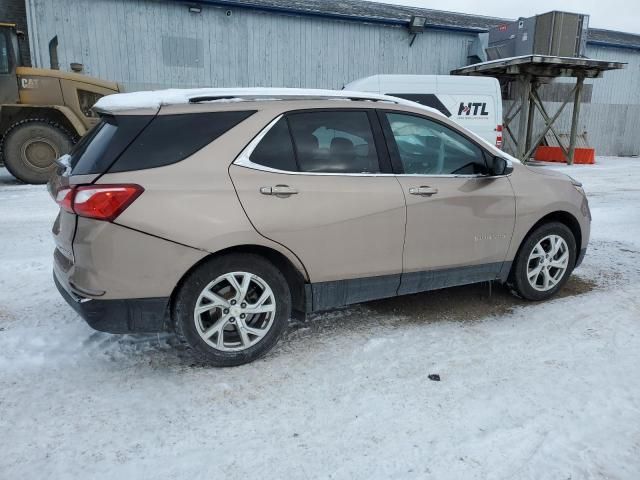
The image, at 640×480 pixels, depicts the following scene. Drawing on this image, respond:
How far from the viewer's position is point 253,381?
9.51 feet

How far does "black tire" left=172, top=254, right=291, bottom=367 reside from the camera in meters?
2.85

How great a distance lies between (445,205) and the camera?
3.52 meters

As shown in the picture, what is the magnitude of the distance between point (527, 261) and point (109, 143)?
321 cm

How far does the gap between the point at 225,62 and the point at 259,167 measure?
13639 mm

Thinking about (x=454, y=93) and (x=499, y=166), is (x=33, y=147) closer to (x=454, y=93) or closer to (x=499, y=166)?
(x=499, y=166)

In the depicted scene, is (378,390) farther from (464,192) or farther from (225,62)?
(225,62)

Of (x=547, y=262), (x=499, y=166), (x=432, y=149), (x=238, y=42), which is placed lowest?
(x=547, y=262)

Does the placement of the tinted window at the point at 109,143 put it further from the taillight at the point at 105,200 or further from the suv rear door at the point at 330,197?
the suv rear door at the point at 330,197

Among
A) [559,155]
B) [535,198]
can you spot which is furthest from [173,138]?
[559,155]

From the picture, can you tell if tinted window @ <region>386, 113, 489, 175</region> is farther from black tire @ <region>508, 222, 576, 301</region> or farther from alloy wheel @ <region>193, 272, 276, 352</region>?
alloy wheel @ <region>193, 272, 276, 352</region>

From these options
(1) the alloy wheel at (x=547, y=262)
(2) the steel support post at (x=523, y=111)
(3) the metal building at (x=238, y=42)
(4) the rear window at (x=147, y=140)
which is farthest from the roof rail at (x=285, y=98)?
(2) the steel support post at (x=523, y=111)

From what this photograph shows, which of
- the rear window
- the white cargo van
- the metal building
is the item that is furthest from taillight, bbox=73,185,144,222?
the metal building

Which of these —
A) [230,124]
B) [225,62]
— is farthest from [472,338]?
[225,62]

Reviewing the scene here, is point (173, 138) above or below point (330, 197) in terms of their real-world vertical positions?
above
